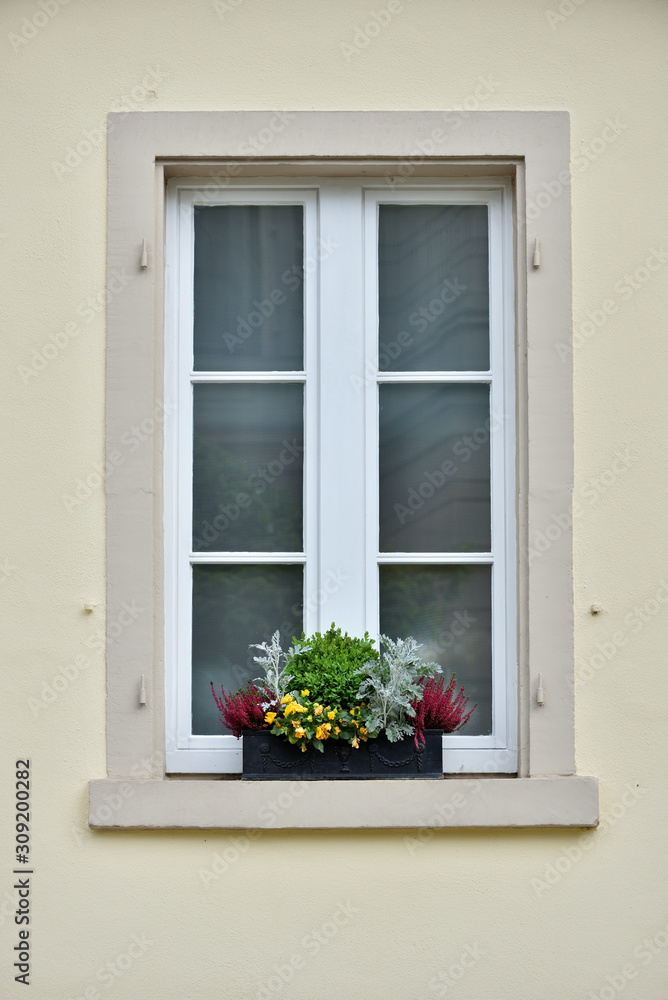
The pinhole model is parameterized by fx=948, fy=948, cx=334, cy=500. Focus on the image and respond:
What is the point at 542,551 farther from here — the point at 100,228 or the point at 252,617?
the point at 100,228

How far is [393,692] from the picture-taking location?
3.29 metres

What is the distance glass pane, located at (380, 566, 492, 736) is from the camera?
3561 mm

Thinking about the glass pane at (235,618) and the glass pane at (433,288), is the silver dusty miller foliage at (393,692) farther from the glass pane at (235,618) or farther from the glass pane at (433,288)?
the glass pane at (433,288)

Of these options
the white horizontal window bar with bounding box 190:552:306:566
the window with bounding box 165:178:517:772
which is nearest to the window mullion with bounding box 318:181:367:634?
the window with bounding box 165:178:517:772

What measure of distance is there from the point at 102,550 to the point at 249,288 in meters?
1.14

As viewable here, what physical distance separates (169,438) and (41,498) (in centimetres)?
51

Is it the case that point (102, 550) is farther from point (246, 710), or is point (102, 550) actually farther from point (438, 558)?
point (438, 558)

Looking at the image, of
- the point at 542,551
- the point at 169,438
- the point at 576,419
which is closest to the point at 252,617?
the point at 169,438

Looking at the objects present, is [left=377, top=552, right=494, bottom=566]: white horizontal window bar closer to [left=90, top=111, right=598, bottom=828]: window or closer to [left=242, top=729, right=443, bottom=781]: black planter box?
[left=90, top=111, right=598, bottom=828]: window

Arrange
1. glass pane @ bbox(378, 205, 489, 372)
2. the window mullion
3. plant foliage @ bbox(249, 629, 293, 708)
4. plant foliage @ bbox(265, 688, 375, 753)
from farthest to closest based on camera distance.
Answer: glass pane @ bbox(378, 205, 489, 372), the window mullion, plant foliage @ bbox(249, 629, 293, 708), plant foliage @ bbox(265, 688, 375, 753)

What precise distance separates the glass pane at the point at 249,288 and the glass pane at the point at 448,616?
3.09 feet

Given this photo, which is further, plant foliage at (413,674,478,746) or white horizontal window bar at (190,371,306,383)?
white horizontal window bar at (190,371,306,383)

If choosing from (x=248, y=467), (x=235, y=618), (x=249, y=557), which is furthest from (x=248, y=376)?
(x=235, y=618)

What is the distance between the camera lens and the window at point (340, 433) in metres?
3.55
